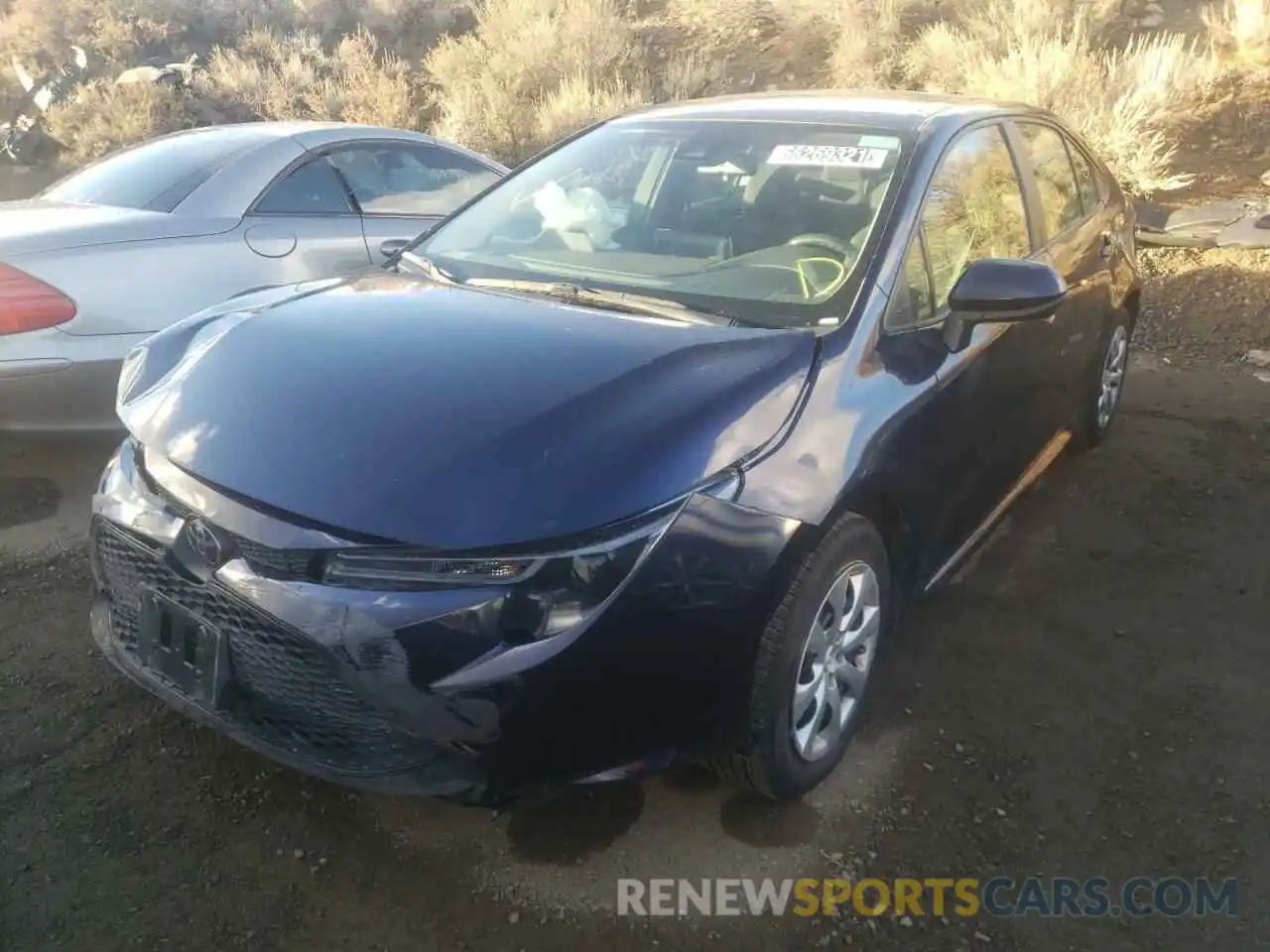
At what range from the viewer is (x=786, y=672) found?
237cm

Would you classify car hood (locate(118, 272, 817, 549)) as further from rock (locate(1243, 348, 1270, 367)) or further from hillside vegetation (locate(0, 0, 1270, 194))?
hillside vegetation (locate(0, 0, 1270, 194))

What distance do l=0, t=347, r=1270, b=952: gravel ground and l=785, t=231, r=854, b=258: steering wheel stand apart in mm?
1327

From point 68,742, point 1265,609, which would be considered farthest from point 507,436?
point 1265,609

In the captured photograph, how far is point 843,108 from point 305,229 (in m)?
2.67

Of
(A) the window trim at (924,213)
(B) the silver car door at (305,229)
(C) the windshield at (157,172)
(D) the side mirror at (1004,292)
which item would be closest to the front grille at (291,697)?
(A) the window trim at (924,213)

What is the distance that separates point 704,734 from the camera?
230cm

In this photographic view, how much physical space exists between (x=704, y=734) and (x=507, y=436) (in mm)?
802

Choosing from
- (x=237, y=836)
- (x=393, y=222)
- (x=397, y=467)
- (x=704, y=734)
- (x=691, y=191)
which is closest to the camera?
(x=397, y=467)

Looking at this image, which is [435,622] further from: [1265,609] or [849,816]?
[1265,609]

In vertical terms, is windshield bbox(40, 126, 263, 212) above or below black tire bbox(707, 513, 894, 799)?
above

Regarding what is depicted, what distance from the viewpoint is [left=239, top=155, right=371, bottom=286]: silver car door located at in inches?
182

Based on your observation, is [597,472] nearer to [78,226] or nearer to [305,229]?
[78,226]

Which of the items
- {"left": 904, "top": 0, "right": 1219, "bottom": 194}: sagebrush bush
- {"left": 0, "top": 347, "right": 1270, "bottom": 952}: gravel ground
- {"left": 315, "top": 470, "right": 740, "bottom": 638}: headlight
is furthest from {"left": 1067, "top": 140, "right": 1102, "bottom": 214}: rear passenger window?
{"left": 904, "top": 0, "right": 1219, "bottom": 194}: sagebrush bush

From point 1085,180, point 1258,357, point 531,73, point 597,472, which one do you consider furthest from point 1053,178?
point 531,73
